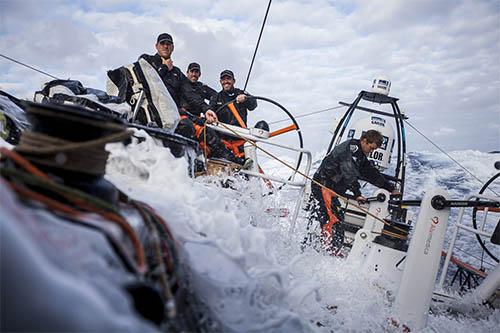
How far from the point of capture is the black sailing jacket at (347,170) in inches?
229

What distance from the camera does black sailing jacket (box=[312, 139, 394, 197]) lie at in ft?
19.1

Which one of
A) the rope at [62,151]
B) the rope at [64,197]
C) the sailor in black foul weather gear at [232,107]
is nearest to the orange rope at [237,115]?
the sailor in black foul weather gear at [232,107]

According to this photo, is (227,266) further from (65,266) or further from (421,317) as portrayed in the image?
(421,317)

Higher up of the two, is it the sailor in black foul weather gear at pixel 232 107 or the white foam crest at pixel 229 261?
the sailor in black foul weather gear at pixel 232 107

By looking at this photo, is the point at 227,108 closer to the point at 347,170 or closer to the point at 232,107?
the point at 232,107

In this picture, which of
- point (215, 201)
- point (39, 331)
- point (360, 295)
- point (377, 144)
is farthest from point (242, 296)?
point (377, 144)

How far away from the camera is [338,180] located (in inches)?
236

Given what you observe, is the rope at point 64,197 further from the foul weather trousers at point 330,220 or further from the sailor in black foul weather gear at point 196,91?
the foul weather trousers at point 330,220

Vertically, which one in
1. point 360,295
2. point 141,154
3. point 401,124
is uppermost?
point 401,124

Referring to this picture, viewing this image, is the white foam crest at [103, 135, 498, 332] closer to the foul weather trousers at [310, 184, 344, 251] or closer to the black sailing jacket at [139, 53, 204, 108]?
the foul weather trousers at [310, 184, 344, 251]

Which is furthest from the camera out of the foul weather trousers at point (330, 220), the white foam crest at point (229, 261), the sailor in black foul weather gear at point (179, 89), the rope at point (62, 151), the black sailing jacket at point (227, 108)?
the black sailing jacket at point (227, 108)

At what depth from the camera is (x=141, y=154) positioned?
230 cm

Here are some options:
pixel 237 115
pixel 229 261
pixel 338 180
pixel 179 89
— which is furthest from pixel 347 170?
pixel 229 261

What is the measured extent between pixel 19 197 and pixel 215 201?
1088 millimetres
